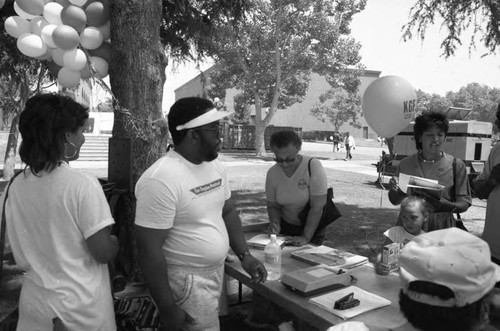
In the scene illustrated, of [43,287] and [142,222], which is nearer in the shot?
[43,287]

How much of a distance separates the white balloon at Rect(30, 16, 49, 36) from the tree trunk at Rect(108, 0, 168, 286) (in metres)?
0.61

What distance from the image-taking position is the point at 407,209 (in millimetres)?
2695

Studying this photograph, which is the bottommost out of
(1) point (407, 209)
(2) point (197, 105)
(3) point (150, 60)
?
(1) point (407, 209)

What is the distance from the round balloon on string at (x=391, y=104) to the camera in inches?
161

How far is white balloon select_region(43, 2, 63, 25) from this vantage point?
328 cm

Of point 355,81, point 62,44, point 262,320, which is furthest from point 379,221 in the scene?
point 355,81

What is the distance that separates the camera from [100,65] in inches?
136

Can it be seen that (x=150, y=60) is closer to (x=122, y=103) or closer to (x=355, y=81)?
(x=122, y=103)

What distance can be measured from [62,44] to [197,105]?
186 centimetres

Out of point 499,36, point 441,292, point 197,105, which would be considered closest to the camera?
point 441,292

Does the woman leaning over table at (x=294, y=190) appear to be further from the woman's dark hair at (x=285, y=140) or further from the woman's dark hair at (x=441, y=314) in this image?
the woman's dark hair at (x=441, y=314)

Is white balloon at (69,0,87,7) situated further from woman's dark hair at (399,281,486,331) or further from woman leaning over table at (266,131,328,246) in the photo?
woman's dark hair at (399,281,486,331)

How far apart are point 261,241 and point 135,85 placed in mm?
1594

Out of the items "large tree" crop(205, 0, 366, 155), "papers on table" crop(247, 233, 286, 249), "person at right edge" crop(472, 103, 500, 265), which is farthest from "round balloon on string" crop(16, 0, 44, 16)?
"large tree" crop(205, 0, 366, 155)
